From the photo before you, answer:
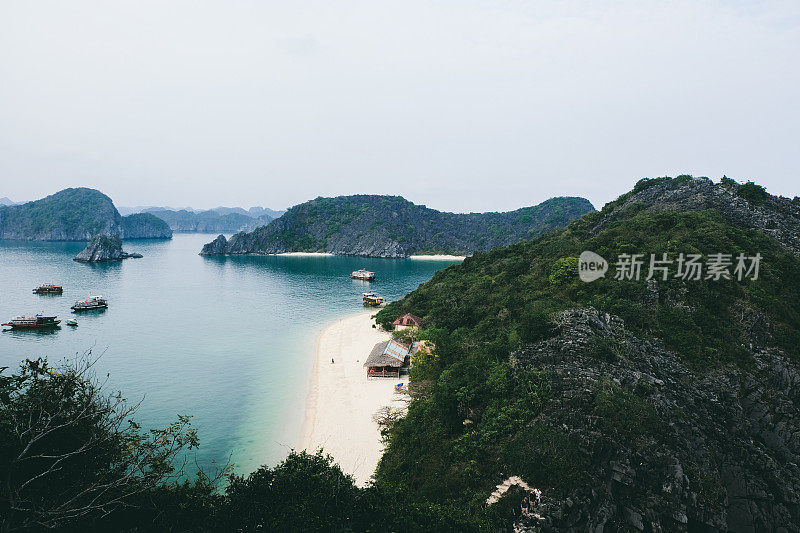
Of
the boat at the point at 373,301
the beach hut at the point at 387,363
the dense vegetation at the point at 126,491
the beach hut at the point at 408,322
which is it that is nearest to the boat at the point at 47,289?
the boat at the point at 373,301

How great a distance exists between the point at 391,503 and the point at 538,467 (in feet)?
25.4

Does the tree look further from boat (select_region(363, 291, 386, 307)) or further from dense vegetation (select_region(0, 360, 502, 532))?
boat (select_region(363, 291, 386, 307))

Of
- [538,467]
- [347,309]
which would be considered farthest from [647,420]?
[347,309]

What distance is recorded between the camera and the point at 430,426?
24297mm

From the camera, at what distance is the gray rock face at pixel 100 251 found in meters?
135

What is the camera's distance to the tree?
10883mm

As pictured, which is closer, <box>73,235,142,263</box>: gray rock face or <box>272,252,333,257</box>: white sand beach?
<box>73,235,142,263</box>: gray rock face

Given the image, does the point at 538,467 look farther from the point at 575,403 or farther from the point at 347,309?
the point at 347,309

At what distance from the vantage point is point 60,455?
41.4ft

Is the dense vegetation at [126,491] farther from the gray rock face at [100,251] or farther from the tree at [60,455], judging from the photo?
the gray rock face at [100,251]

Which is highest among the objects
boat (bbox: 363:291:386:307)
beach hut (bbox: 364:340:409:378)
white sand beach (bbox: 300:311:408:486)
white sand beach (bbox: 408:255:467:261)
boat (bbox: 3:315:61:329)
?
white sand beach (bbox: 408:255:467:261)

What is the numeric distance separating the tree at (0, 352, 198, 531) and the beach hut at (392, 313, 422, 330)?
3994 cm

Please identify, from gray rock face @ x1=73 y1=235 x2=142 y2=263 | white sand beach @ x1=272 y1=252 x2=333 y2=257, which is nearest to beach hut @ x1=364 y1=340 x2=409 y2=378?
gray rock face @ x1=73 y1=235 x2=142 y2=263

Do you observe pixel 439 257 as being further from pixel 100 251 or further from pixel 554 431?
pixel 554 431
